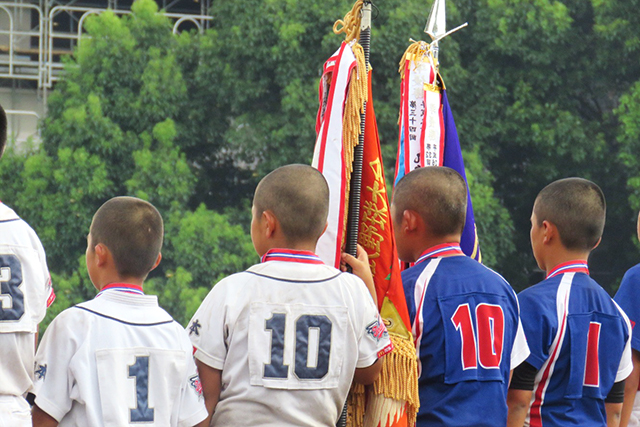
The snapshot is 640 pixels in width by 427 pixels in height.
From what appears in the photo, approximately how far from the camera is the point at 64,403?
217cm

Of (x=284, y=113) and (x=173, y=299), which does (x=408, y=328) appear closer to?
(x=173, y=299)

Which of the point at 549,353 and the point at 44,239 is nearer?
the point at 549,353

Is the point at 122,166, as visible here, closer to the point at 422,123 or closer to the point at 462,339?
the point at 422,123

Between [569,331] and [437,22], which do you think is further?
[437,22]

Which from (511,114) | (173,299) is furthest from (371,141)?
(511,114)

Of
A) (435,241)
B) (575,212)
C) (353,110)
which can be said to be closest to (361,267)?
(435,241)

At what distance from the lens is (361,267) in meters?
2.58

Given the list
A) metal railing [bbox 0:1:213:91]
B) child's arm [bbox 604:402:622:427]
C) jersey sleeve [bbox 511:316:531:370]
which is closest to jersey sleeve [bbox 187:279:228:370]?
jersey sleeve [bbox 511:316:531:370]

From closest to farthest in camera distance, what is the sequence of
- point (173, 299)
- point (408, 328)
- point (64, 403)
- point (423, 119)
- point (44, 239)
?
1. point (64, 403)
2. point (408, 328)
3. point (423, 119)
4. point (173, 299)
5. point (44, 239)

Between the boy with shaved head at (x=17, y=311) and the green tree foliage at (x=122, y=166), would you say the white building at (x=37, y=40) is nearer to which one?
the green tree foliage at (x=122, y=166)

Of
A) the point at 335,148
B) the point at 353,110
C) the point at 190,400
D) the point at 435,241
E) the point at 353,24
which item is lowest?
the point at 190,400

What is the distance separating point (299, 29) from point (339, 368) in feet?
42.2

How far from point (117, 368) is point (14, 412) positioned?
300 millimetres

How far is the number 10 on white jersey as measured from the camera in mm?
2250
